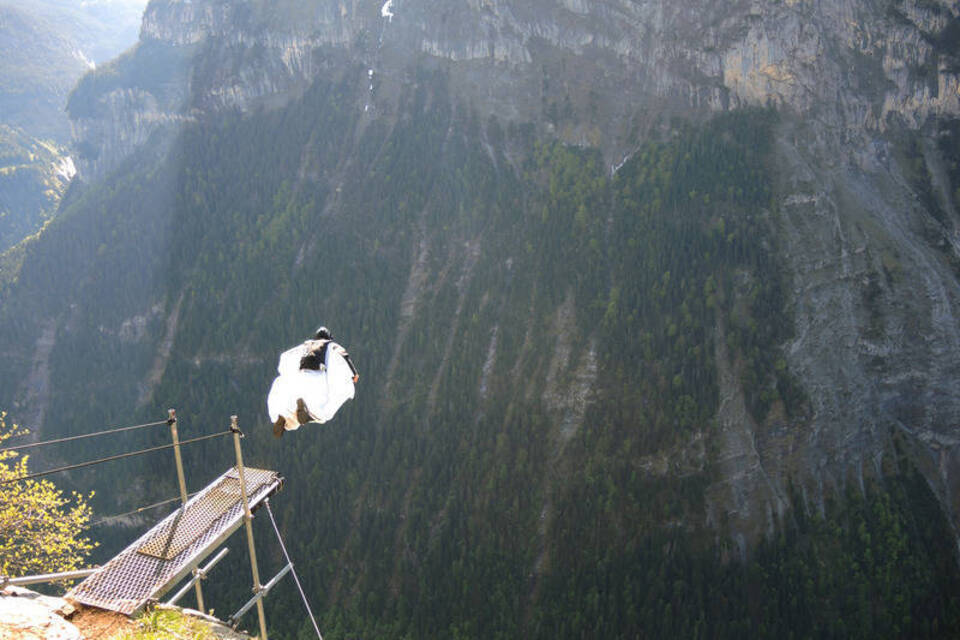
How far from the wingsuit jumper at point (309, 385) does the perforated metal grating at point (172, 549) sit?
3.78 metres

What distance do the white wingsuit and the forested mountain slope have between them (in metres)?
45.8

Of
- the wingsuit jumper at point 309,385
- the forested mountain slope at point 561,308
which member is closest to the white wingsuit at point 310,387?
the wingsuit jumper at point 309,385

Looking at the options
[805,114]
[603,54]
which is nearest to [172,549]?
[805,114]

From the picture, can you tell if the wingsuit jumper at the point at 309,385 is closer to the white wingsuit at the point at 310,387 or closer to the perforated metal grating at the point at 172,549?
the white wingsuit at the point at 310,387

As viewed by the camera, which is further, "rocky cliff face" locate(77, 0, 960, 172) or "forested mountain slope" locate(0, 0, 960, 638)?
"rocky cliff face" locate(77, 0, 960, 172)

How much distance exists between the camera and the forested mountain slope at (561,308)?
2207 inches

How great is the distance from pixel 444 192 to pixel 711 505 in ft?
160

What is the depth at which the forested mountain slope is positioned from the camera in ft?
184

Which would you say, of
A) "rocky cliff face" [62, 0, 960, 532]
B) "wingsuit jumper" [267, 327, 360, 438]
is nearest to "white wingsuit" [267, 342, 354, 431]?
"wingsuit jumper" [267, 327, 360, 438]

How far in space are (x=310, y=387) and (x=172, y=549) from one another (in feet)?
18.5

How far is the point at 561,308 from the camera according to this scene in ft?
233

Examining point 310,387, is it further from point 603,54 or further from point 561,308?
point 603,54

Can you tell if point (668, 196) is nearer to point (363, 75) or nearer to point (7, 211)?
point (363, 75)

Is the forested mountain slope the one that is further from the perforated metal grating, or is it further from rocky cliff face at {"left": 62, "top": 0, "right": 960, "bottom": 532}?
the perforated metal grating
